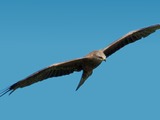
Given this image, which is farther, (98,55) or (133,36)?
(133,36)

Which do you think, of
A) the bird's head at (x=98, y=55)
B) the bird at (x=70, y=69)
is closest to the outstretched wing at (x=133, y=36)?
the bird at (x=70, y=69)

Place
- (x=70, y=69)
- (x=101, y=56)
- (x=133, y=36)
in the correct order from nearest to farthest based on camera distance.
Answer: (x=101, y=56) < (x=70, y=69) < (x=133, y=36)

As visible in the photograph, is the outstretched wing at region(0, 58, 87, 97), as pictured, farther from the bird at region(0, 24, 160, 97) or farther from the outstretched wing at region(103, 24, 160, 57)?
the outstretched wing at region(103, 24, 160, 57)

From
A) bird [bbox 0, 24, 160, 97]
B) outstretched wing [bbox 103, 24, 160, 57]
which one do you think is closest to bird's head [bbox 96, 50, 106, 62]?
→ bird [bbox 0, 24, 160, 97]

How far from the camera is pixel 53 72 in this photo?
18.3 m

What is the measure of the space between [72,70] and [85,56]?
0.59 meters

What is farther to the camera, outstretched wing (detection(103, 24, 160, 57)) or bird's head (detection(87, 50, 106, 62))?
outstretched wing (detection(103, 24, 160, 57))

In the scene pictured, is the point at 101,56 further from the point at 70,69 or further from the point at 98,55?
the point at 70,69

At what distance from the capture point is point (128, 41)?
19562 mm

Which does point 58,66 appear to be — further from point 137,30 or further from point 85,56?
point 137,30

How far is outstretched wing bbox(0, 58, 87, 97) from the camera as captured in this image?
696 inches

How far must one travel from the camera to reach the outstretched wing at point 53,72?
17.7 metres

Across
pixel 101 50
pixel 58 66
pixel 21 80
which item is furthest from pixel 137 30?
pixel 21 80

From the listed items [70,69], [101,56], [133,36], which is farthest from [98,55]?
[133,36]
